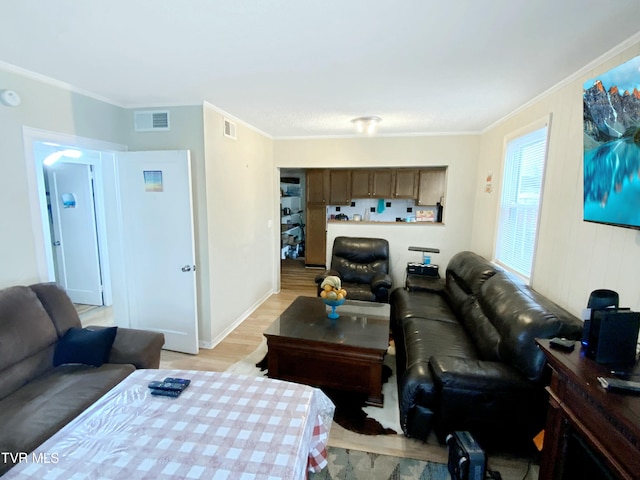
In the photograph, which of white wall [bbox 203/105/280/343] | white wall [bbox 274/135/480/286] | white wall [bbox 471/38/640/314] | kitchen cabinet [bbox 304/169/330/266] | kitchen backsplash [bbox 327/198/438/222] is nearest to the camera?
white wall [bbox 471/38/640/314]

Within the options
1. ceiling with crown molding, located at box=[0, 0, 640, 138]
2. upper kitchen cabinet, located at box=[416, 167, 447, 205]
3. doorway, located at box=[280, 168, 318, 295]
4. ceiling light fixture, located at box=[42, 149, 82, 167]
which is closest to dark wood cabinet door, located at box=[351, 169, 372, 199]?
upper kitchen cabinet, located at box=[416, 167, 447, 205]

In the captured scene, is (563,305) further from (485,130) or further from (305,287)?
(305,287)

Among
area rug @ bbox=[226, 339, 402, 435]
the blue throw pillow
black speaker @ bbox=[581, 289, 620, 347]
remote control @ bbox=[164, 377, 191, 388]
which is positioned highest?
black speaker @ bbox=[581, 289, 620, 347]

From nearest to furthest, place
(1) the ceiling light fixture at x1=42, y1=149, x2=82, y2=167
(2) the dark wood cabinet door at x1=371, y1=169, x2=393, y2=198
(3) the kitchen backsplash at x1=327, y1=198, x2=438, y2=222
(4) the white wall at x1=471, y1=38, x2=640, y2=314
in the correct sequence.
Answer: (4) the white wall at x1=471, y1=38, x2=640, y2=314 < (1) the ceiling light fixture at x1=42, y1=149, x2=82, y2=167 < (2) the dark wood cabinet door at x1=371, y1=169, x2=393, y2=198 < (3) the kitchen backsplash at x1=327, y1=198, x2=438, y2=222

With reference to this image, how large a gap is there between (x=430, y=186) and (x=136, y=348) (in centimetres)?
513

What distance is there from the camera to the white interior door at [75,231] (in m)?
3.99

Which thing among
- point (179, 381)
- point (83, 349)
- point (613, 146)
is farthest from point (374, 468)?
point (613, 146)

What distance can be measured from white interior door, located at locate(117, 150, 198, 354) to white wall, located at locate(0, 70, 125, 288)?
2.17 feet

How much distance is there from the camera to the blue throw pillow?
2047 mm

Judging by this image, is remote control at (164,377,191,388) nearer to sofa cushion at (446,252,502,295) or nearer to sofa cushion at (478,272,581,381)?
sofa cushion at (478,272,581,381)

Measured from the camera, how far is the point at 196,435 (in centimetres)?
124

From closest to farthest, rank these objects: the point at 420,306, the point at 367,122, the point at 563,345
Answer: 1. the point at 563,345
2. the point at 420,306
3. the point at 367,122

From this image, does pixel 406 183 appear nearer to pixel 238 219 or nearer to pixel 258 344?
pixel 238 219

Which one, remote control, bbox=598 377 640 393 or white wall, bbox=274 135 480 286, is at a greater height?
white wall, bbox=274 135 480 286
